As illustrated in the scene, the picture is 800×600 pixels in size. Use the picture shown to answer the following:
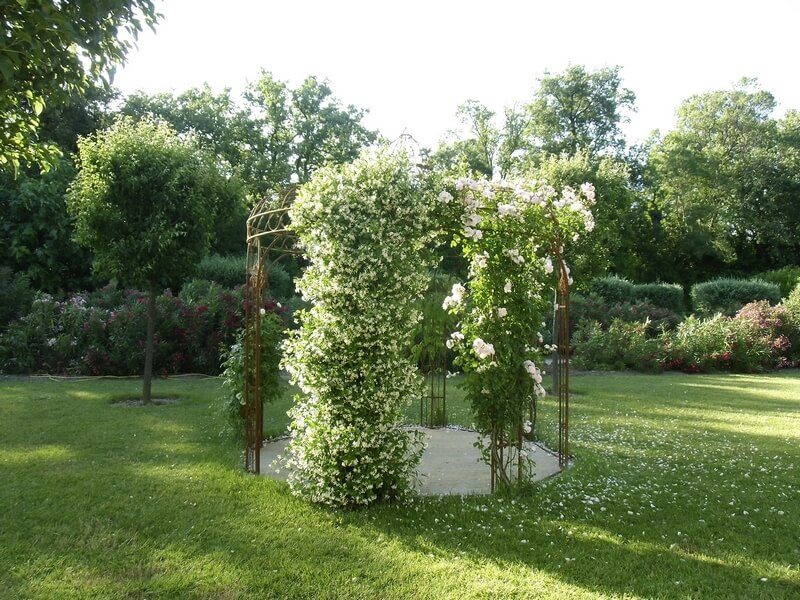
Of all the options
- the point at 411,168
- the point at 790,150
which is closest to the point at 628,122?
the point at 790,150

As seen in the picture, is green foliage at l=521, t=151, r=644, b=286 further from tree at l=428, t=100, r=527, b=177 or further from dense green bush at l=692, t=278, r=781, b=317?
tree at l=428, t=100, r=527, b=177

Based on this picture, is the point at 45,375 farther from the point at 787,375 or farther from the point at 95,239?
the point at 787,375

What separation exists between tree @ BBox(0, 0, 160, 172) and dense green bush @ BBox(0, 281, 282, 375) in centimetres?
630

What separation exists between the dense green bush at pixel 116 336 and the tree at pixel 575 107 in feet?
79.9

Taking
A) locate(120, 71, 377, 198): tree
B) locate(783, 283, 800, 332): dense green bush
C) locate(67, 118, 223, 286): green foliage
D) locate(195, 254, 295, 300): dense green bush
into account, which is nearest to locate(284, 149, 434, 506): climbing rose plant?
locate(67, 118, 223, 286): green foliage

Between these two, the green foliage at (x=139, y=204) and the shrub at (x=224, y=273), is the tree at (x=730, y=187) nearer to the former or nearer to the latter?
the shrub at (x=224, y=273)

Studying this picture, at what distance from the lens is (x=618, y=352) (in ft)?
46.5

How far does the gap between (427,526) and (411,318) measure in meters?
1.47

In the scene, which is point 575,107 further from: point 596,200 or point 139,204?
point 139,204

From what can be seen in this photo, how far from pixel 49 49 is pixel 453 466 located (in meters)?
4.72

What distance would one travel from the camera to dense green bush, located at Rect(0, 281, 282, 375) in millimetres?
11258

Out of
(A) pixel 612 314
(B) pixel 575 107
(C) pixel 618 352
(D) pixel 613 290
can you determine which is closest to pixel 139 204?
(C) pixel 618 352

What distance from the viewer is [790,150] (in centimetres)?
3128

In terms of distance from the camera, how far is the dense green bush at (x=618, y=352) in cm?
1405
